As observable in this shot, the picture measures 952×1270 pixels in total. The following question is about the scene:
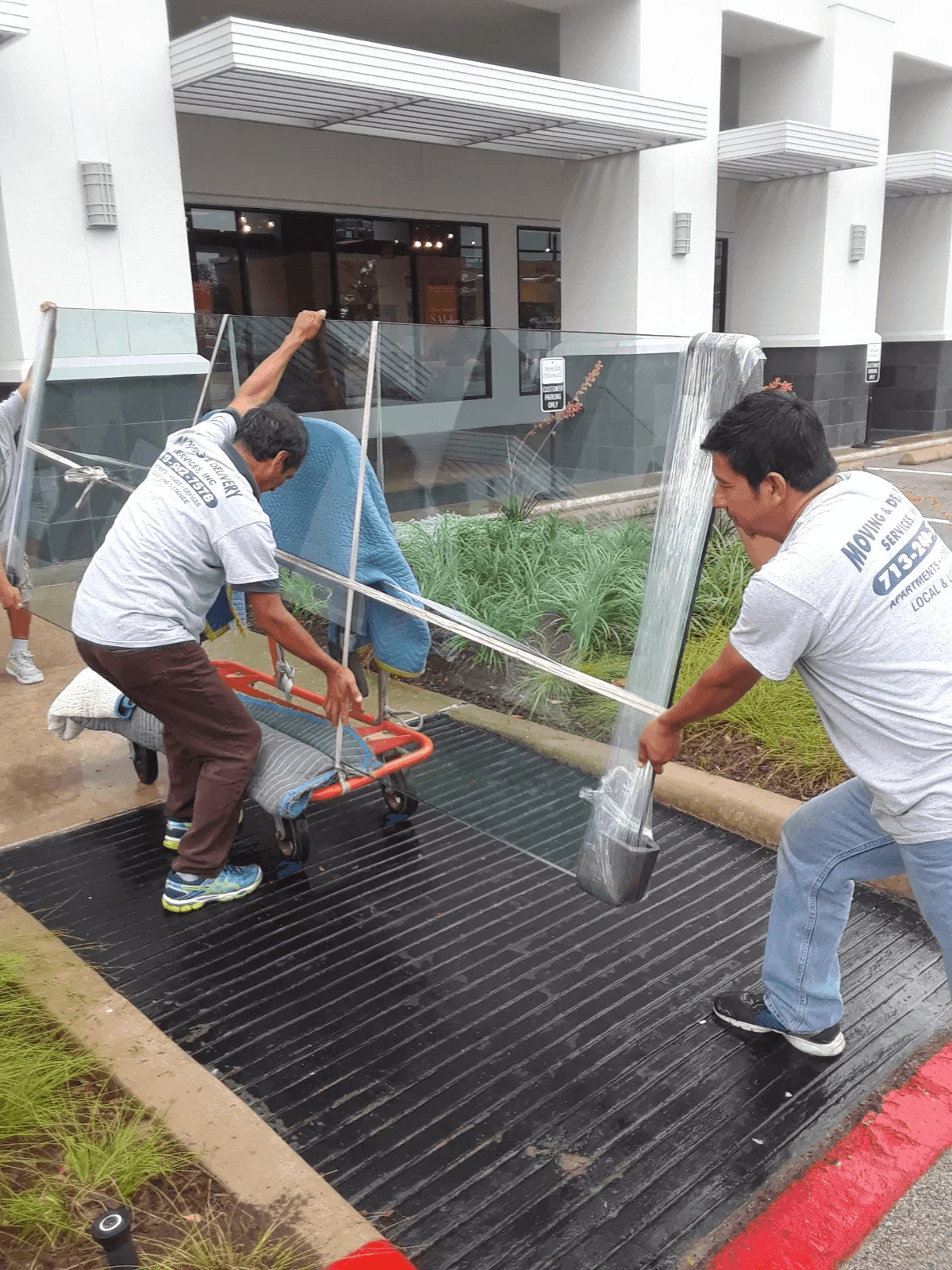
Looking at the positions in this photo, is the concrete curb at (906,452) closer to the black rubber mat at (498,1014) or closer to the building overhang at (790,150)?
the building overhang at (790,150)

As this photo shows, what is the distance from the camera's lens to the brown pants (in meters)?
3.40

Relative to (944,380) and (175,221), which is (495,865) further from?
(944,380)

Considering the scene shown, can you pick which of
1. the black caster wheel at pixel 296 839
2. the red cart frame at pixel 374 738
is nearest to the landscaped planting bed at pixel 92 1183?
the black caster wheel at pixel 296 839

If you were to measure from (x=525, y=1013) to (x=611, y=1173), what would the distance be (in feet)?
2.07

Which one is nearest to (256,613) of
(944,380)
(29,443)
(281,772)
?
(281,772)

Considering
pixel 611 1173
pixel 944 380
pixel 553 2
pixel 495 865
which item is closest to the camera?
pixel 611 1173

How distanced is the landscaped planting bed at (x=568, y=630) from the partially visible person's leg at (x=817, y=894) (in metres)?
0.71

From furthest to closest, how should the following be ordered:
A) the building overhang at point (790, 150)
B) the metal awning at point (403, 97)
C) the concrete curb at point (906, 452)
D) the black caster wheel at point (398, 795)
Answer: the concrete curb at point (906, 452), the building overhang at point (790, 150), the metal awning at point (403, 97), the black caster wheel at point (398, 795)

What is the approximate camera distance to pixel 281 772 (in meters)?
3.64

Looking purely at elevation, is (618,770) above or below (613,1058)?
above

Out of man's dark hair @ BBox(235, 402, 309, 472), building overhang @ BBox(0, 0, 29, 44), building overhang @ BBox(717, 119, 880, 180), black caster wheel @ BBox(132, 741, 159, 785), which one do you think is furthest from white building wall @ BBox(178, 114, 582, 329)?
man's dark hair @ BBox(235, 402, 309, 472)

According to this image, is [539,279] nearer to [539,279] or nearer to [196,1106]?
[539,279]

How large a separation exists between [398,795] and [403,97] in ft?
22.0

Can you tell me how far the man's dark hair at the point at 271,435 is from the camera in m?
3.36
